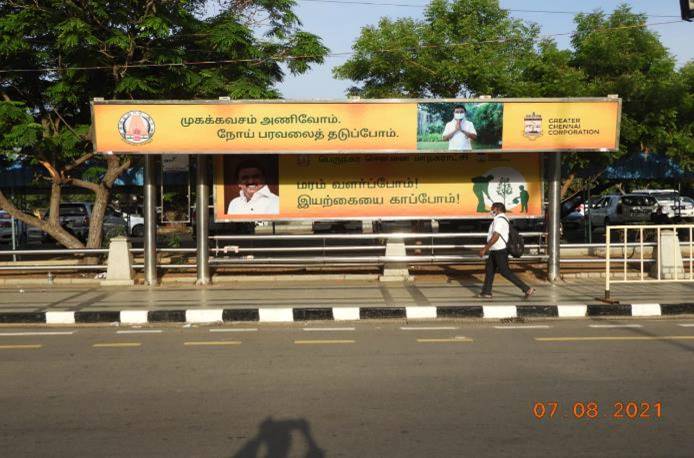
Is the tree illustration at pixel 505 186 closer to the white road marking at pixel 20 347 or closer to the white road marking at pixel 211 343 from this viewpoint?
the white road marking at pixel 211 343

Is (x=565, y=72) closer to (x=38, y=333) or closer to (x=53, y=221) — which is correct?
(x=53, y=221)

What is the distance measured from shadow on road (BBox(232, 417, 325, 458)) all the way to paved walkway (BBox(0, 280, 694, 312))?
17.7 feet

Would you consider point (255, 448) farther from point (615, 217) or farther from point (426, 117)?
point (615, 217)

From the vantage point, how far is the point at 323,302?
11531 millimetres

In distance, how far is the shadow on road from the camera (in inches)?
194

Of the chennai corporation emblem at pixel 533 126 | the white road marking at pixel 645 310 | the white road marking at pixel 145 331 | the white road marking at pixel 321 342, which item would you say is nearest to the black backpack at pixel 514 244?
the white road marking at pixel 645 310

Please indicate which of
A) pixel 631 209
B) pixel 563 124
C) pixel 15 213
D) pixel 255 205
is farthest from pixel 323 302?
pixel 631 209

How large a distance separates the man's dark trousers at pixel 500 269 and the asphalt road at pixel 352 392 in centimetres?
169

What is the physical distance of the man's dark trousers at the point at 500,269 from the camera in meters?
11.4

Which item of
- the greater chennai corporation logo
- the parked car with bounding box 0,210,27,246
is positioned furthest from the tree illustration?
the parked car with bounding box 0,210,27,246

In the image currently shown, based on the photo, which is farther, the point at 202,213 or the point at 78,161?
the point at 78,161

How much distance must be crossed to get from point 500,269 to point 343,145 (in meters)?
3.56

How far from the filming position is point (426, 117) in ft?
41.4

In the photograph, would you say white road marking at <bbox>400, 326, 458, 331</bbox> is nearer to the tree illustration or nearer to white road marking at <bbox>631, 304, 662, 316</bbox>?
white road marking at <bbox>631, 304, 662, 316</bbox>
